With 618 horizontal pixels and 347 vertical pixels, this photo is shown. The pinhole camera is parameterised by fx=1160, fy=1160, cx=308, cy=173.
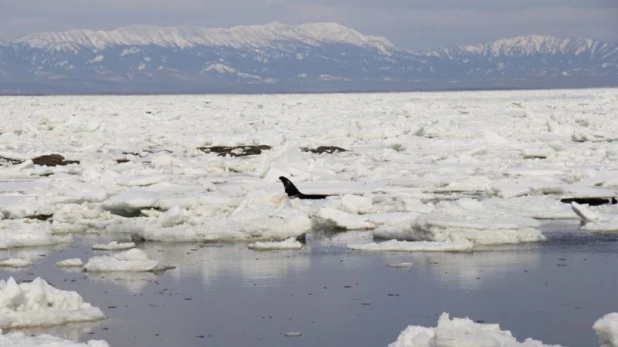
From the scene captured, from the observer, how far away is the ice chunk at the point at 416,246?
10727mm

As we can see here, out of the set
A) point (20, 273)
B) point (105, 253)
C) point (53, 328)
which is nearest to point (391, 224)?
point (105, 253)

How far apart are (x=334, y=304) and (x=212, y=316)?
37.2 inches

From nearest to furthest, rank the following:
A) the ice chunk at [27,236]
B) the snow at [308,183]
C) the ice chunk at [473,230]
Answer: the ice chunk at [473,230] < the ice chunk at [27,236] < the snow at [308,183]

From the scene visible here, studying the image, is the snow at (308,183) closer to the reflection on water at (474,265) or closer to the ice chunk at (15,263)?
the reflection on water at (474,265)

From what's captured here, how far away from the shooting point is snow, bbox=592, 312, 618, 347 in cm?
643

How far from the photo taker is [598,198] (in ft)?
47.1

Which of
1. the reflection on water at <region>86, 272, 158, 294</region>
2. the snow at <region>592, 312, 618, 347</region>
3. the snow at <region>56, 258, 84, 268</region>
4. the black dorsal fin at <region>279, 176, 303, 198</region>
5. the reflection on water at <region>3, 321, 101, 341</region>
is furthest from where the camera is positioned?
the black dorsal fin at <region>279, 176, 303, 198</region>

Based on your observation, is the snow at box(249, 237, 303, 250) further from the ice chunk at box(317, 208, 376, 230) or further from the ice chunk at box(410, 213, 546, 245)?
the ice chunk at box(317, 208, 376, 230)

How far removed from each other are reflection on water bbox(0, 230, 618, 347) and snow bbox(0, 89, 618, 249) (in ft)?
1.66

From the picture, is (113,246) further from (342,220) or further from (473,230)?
(473,230)

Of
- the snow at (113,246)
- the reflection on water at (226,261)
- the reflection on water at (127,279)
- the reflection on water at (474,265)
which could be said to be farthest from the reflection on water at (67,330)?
the snow at (113,246)

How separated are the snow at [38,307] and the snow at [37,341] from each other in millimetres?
460

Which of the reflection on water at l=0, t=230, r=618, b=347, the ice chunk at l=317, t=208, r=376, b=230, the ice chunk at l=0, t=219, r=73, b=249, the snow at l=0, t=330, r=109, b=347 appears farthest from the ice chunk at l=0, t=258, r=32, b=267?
the ice chunk at l=317, t=208, r=376, b=230

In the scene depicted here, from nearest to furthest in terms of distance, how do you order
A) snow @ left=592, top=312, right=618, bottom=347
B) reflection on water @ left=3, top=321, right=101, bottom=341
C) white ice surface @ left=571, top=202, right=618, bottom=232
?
snow @ left=592, top=312, right=618, bottom=347
reflection on water @ left=3, top=321, right=101, bottom=341
white ice surface @ left=571, top=202, right=618, bottom=232
